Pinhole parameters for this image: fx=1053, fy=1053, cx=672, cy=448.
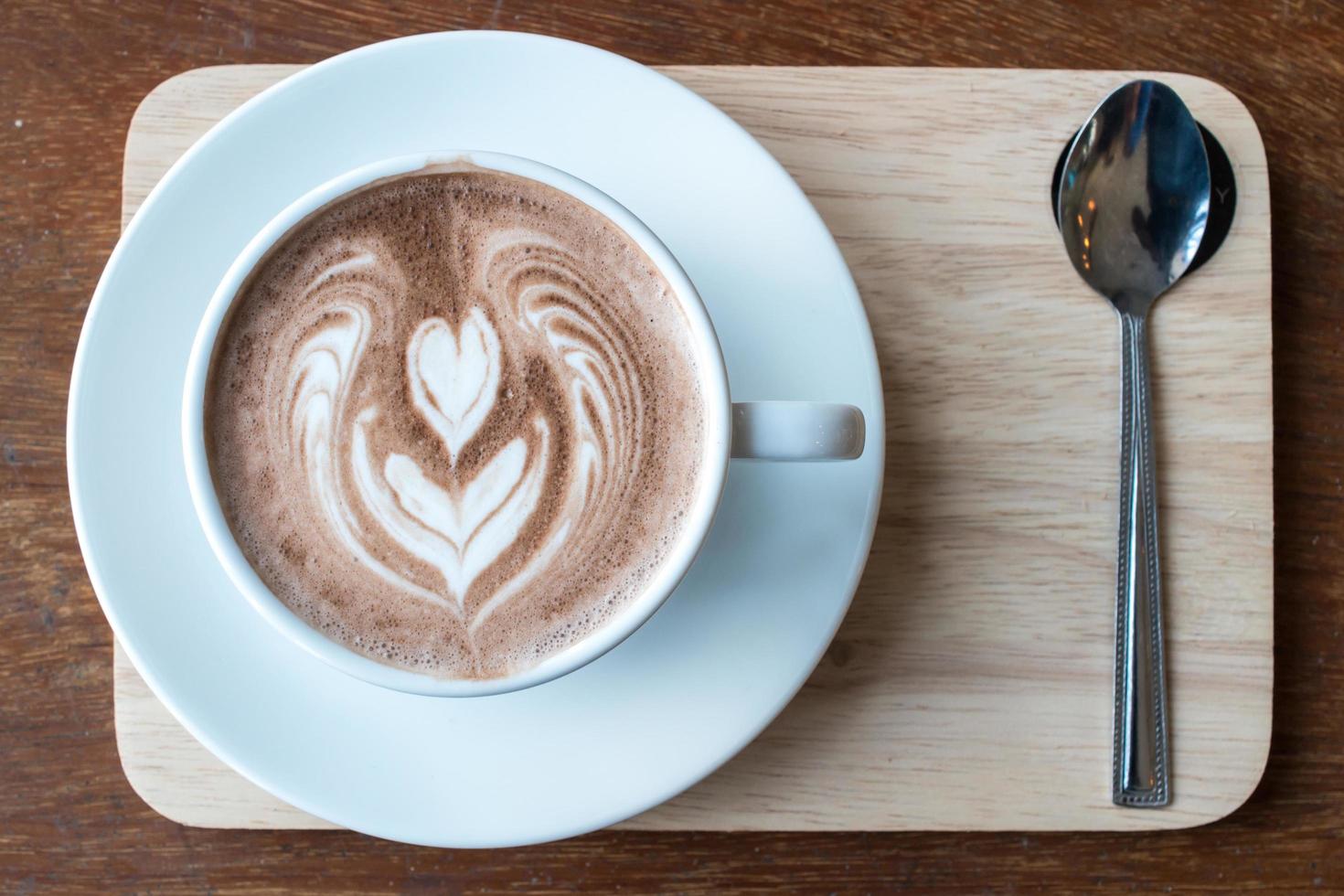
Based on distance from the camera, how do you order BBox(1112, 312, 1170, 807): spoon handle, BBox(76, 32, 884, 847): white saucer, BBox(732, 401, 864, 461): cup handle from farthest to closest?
BBox(1112, 312, 1170, 807): spoon handle, BBox(76, 32, 884, 847): white saucer, BBox(732, 401, 864, 461): cup handle

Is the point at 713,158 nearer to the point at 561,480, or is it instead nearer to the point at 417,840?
the point at 561,480

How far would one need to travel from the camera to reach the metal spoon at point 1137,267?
1.13 metres

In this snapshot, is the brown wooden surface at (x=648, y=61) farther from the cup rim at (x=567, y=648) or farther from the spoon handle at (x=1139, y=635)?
the cup rim at (x=567, y=648)

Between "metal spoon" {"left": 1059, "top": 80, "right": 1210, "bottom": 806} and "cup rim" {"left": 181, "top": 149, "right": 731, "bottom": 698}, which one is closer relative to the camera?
"cup rim" {"left": 181, "top": 149, "right": 731, "bottom": 698}

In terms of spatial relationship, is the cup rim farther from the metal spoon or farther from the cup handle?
the metal spoon

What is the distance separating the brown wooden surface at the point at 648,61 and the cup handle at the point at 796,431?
573 millimetres

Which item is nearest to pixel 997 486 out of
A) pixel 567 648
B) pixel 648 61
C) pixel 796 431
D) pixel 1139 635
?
pixel 1139 635

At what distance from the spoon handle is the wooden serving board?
0.02 metres

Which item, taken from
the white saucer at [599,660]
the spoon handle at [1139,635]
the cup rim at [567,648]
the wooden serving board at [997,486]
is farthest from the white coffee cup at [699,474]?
the spoon handle at [1139,635]

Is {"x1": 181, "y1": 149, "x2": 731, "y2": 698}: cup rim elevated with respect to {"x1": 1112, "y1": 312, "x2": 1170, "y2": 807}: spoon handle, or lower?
lower

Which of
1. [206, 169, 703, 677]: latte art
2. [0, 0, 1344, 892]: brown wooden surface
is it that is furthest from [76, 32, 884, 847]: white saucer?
[0, 0, 1344, 892]: brown wooden surface

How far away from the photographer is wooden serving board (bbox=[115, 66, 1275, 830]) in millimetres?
1137

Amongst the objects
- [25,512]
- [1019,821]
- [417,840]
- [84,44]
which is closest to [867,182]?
[1019,821]

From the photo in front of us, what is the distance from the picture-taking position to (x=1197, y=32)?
1.25 meters
